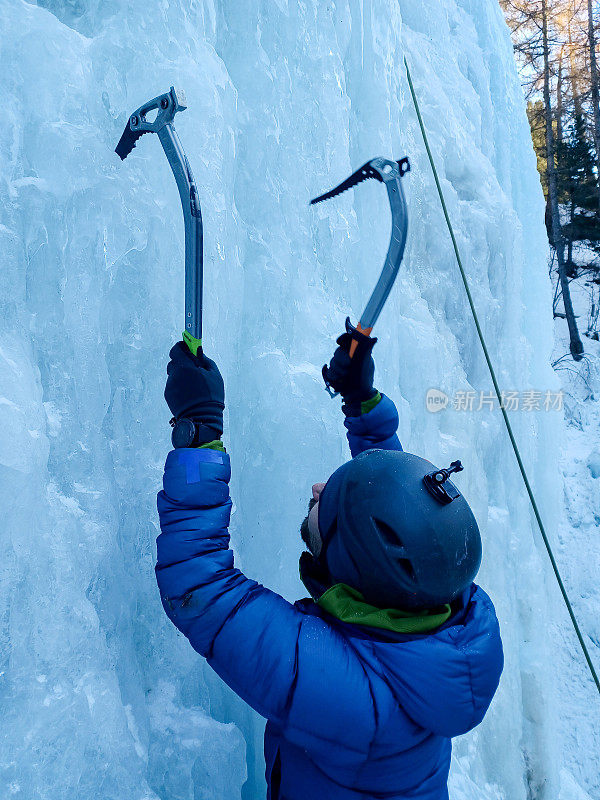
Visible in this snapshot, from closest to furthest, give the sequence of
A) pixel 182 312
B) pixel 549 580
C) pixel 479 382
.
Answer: pixel 182 312, pixel 479 382, pixel 549 580

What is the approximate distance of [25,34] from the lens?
44.7 inches

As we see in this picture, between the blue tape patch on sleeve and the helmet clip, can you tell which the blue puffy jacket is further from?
the helmet clip

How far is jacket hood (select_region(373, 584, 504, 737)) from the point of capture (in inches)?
32.1

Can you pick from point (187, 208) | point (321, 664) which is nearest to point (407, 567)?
point (321, 664)

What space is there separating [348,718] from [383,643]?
109 millimetres

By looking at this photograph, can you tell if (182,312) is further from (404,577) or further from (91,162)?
(404,577)

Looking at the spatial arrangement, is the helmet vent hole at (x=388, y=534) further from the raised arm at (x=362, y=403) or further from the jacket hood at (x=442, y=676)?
the raised arm at (x=362, y=403)

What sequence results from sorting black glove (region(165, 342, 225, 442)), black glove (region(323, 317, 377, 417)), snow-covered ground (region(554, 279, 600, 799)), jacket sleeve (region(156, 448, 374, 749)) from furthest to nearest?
snow-covered ground (region(554, 279, 600, 799))
black glove (region(323, 317, 377, 417))
black glove (region(165, 342, 225, 442))
jacket sleeve (region(156, 448, 374, 749))

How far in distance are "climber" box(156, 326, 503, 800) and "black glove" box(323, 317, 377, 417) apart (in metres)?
0.45

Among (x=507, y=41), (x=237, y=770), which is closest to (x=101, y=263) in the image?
(x=237, y=770)

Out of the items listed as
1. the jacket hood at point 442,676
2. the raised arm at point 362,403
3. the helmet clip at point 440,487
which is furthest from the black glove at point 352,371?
the jacket hood at point 442,676

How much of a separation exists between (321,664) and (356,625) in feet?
0.27

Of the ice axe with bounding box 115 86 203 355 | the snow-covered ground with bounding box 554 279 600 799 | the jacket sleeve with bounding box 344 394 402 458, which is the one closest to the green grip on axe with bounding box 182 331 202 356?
the ice axe with bounding box 115 86 203 355

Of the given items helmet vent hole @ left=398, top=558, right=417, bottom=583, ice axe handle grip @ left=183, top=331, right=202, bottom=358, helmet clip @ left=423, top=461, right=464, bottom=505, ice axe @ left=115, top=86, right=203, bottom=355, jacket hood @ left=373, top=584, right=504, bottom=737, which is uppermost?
ice axe @ left=115, top=86, right=203, bottom=355
